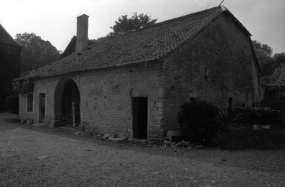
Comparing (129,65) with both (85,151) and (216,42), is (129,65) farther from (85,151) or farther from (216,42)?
(216,42)

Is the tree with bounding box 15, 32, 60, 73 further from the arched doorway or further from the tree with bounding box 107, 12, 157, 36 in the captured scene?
the arched doorway

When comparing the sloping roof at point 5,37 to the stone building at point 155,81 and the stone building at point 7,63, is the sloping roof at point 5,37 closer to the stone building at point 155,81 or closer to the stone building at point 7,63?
the stone building at point 7,63

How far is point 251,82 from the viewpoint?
16.2 meters

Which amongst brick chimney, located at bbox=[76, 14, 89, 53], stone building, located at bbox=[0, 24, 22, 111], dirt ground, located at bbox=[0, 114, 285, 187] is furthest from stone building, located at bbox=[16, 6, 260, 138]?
stone building, located at bbox=[0, 24, 22, 111]

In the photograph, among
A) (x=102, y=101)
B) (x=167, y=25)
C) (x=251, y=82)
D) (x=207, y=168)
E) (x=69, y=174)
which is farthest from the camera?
(x=251, y=82)

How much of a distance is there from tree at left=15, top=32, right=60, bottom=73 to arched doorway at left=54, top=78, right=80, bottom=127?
1026 inches

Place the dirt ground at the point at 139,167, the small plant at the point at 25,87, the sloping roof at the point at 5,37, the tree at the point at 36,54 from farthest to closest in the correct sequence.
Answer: the tree at the point at 36,54 → the sloping roof at the point at 5,37 → the small plant at the point at 25,87 → the dirt ground at the point at 139,167

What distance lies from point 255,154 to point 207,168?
2648 mm

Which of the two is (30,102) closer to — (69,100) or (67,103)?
(67,103)

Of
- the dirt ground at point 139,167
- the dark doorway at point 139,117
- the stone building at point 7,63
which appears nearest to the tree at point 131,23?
the stone building at point 7,63

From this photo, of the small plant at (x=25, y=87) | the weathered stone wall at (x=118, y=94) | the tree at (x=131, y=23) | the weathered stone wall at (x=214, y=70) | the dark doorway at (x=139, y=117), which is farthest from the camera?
the tree at (x=131, y=23)

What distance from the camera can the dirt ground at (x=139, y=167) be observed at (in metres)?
4.36

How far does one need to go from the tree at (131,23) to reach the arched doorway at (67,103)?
17923 mm

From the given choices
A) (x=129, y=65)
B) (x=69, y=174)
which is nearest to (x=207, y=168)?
(x=69, y=174)
